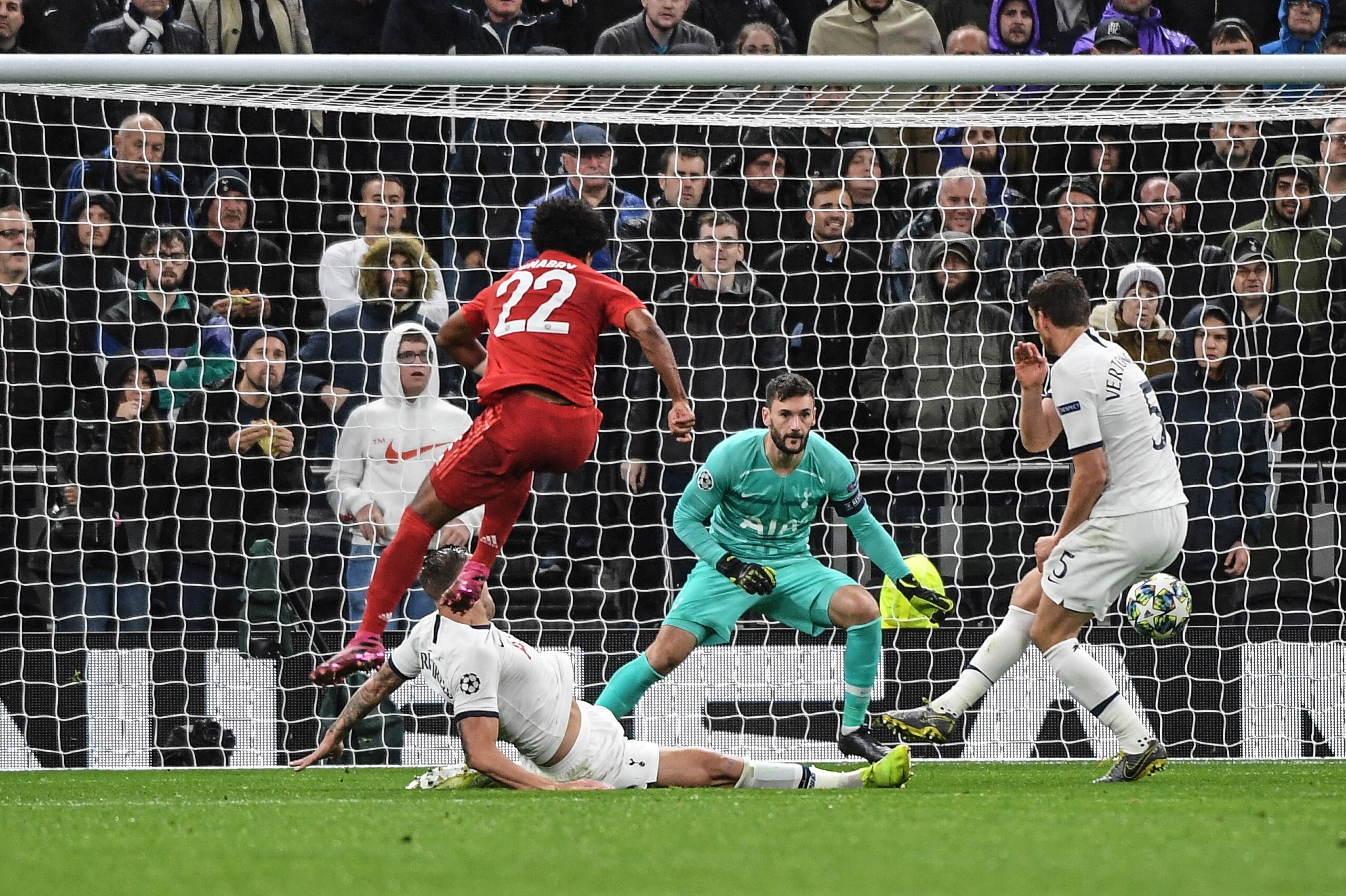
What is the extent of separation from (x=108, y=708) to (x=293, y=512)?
1373 mm

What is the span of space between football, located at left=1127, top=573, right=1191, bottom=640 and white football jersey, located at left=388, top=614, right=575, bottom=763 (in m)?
2.69

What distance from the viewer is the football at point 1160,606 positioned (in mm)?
7547

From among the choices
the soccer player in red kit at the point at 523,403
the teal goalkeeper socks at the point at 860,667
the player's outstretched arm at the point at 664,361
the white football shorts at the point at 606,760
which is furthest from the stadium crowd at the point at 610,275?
the player's outstretched arm at the point at 664,361

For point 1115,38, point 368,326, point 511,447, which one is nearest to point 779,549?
point 511,447

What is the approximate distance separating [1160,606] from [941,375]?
88.7 inches

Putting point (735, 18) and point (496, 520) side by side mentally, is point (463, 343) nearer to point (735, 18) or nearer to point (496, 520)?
point (496, 520)

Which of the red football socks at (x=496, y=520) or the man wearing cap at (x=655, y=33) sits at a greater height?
the man wearing cap at (x=655, y=33)

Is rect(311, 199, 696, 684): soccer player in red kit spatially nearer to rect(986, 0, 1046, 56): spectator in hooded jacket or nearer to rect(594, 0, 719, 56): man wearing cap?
rect(594, 0, 719, 56): man wearing cap

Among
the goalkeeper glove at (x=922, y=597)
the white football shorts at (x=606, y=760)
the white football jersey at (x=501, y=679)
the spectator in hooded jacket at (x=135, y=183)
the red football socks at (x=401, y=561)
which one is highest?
the spectator in hooded jacket at (x=135, y=183)

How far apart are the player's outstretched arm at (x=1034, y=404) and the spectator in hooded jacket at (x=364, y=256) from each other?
11.7 ft

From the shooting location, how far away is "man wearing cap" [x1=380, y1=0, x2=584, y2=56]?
34.0ft

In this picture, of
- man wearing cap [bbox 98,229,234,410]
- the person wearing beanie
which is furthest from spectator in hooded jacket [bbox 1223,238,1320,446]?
man wearing cap [bbox 98,229,234,410]

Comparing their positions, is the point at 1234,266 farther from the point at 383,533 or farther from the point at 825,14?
the point at 383,533

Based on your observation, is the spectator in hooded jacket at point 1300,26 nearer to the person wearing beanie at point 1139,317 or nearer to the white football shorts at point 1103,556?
the person wearing beanie at point 1139,317
